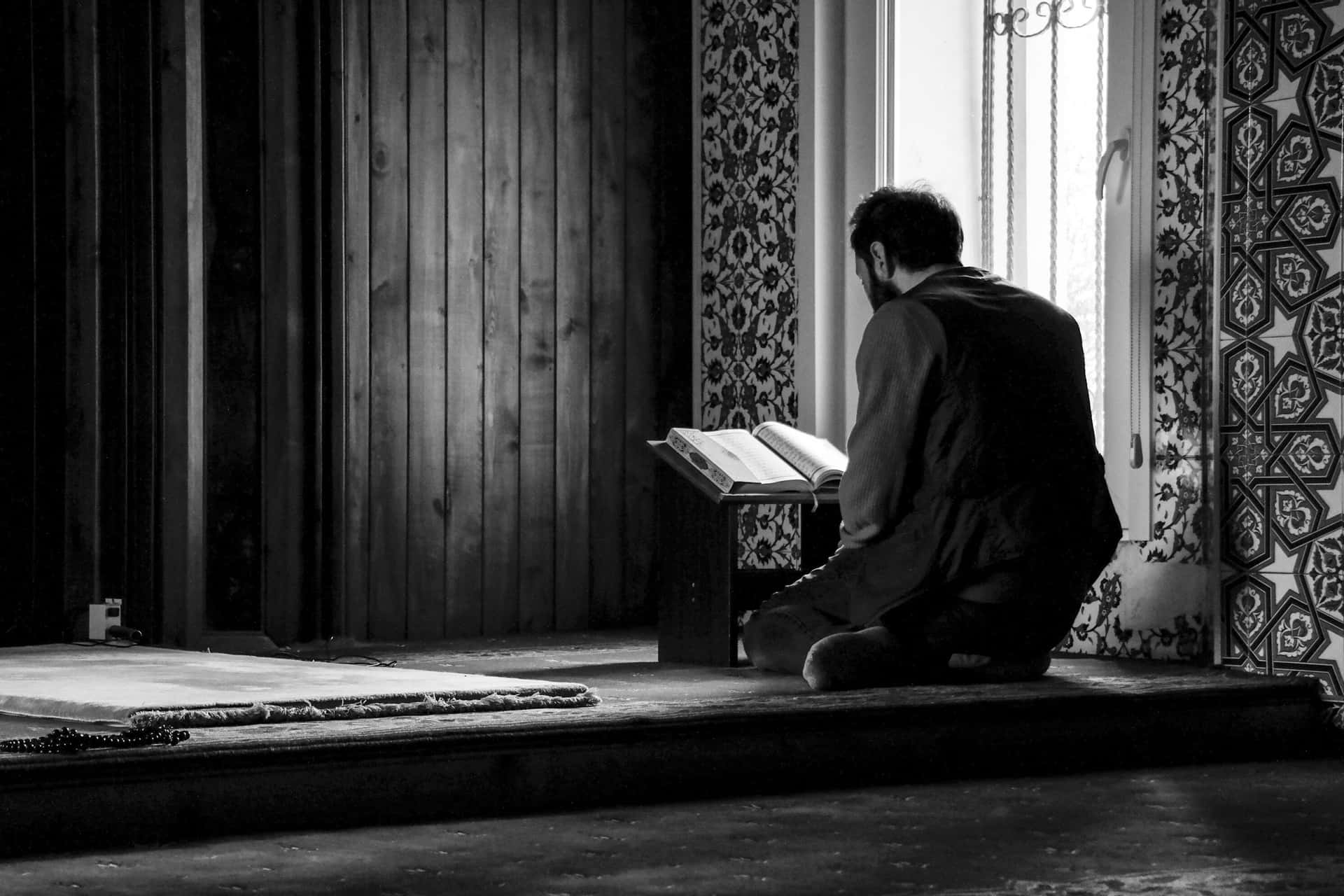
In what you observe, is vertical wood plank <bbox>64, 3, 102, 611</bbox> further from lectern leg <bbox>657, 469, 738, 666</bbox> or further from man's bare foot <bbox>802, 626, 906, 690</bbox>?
A: man's bare foot <bbox>802, 626, 906, 690</bbox>

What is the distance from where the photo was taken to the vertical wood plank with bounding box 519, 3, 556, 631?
5992mm

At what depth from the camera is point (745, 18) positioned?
19.8 feet

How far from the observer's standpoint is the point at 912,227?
425 cm

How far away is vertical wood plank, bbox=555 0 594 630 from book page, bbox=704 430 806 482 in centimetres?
133

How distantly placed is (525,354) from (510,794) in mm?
3050

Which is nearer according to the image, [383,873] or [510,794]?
[383,873]

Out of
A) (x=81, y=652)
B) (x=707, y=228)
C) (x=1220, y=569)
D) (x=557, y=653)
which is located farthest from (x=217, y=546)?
(x=1220, y=569)

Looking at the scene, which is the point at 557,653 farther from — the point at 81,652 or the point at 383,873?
the point at 383,873

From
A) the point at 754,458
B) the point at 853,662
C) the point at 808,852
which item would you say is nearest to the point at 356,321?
the point at 754,458

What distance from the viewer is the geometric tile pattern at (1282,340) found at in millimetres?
4152

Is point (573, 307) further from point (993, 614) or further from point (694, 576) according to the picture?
point (993, 614)

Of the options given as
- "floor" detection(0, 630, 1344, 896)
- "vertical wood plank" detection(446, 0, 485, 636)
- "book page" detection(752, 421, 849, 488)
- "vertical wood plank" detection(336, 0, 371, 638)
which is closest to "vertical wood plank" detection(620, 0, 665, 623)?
"vertical wood plank" detection(446, 0, 485, 636)

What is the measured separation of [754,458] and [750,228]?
4.99 feet

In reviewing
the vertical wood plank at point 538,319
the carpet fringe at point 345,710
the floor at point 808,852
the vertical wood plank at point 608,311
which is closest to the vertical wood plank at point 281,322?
the vertical wood plank at point 538,319
